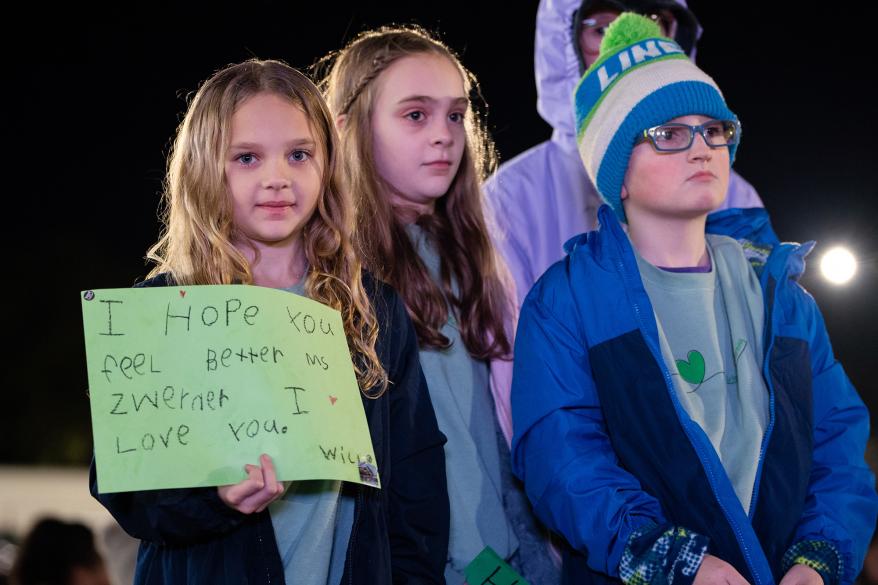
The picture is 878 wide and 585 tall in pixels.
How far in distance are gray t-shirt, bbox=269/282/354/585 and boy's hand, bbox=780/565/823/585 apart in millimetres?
629

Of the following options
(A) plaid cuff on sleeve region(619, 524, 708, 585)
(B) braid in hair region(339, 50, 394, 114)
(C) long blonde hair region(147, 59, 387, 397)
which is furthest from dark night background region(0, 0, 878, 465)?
(A) plaid cuff on sleeve region(619, 524, 708, 585)

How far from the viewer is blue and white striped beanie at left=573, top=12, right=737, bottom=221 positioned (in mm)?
1649

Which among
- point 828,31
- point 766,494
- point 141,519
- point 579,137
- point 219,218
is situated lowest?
point 766,494

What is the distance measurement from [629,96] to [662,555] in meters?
0.73

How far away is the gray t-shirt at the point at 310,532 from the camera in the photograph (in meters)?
1.43

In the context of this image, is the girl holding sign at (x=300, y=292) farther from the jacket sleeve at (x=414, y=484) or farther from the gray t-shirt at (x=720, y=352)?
the gray t-shirt at (x=720, y=352)

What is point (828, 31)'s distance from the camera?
3.51m

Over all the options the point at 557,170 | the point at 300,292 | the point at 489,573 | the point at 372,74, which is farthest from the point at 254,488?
the point at 557,170

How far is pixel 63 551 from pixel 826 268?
2229 millimetres

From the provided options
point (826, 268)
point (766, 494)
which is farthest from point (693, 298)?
point (826, 268)

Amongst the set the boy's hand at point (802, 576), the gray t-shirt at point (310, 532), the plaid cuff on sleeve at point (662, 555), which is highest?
the gray t-shirt at point (310, 532)

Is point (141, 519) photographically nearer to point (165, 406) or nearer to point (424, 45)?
point (165, 406)

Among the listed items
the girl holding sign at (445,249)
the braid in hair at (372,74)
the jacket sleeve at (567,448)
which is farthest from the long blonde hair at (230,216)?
the braid in hair at (372,74)

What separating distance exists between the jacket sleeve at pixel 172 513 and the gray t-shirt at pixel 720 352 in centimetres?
69
